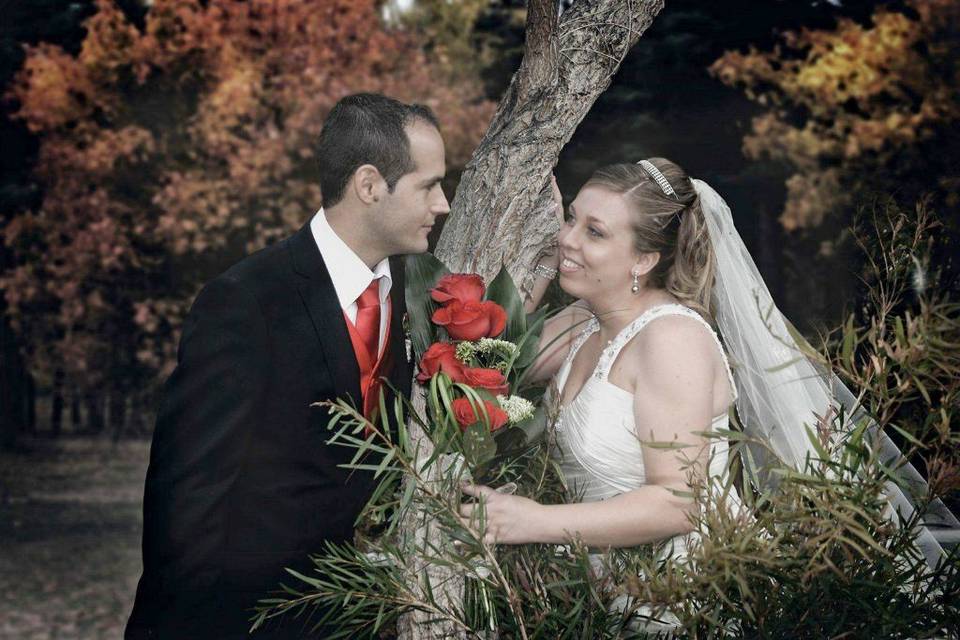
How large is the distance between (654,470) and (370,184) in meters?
1.02

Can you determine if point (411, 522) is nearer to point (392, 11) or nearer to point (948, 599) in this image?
point (948, 599)

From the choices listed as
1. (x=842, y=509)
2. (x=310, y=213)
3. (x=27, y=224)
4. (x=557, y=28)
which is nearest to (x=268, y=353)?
(x=557, y=28)

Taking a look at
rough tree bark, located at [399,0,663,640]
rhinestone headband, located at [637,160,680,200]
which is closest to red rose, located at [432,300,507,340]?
rough tree bark, located at [399,0,663,640]

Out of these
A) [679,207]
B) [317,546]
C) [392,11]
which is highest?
[392,11]

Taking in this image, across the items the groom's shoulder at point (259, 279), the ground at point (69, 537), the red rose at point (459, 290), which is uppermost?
the red rose at point (459, 290)

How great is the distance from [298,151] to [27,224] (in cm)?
249

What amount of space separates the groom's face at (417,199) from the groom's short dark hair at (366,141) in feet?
0.07

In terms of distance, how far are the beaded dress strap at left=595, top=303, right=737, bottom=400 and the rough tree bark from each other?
379 mm

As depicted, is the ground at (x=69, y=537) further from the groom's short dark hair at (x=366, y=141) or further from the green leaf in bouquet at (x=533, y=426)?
the green leaf in bouquet at (x=533, y=426)

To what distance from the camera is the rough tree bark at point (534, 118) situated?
7.54ft

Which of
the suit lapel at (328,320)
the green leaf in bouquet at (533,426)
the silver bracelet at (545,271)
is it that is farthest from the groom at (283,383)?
the green leaf in bouquet at (533,426)

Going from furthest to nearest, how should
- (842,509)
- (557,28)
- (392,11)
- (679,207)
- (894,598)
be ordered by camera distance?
(392,11)
(679,207)
(557,28)
(894,598)
(842,509)

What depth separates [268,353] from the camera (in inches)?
90.7

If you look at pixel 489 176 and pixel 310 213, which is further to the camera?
pixel 310 213
